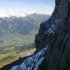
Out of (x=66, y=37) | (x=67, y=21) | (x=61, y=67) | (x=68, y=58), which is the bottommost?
(x=61, y=67)

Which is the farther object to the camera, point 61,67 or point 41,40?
point 41,40

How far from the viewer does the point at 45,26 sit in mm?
165500

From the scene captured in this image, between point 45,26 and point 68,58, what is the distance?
400 ft

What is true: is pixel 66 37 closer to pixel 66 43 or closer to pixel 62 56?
pixel 66 43

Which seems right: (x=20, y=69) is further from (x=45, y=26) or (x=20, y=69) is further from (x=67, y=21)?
(x=45, y=26)

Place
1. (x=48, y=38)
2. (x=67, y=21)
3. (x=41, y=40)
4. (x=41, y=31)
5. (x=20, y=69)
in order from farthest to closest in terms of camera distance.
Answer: (x=41, y=31) < (x=41, y=40) < (x=48, y=38) < (x=20, y=69) < (x=67, y=21)

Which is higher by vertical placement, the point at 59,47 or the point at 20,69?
the point at 59,47

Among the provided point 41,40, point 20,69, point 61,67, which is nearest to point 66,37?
point 61,67

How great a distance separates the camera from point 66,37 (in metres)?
49.6

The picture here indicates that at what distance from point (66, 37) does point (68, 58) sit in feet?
24.2

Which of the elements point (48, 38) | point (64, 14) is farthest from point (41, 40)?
point (64, 14)

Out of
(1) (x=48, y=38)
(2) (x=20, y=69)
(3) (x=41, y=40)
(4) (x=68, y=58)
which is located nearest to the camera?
(4) (x=68, y=58)

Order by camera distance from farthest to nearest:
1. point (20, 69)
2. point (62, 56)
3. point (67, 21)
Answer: point (20, 69), point (67, 21), point (62, 56)

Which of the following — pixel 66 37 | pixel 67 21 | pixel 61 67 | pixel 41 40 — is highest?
pixel 67 21
